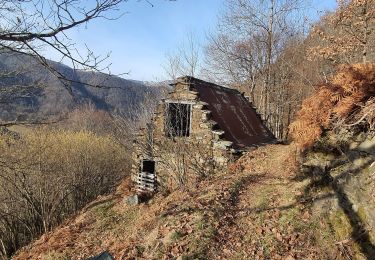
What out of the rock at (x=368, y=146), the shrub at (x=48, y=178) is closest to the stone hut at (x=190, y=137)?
the shrub at (x=48, y=178)

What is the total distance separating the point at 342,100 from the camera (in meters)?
6.90

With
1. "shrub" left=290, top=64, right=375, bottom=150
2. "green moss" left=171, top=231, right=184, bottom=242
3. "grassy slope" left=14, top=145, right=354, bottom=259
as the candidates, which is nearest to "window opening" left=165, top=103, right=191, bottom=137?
"grassy slope" left=14, top=145, right=354, bottom=259

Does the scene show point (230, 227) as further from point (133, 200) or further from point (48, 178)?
point (48, 178)

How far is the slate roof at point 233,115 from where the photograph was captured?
39.6 ft

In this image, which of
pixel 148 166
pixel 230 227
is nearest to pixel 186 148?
pixel 148 166

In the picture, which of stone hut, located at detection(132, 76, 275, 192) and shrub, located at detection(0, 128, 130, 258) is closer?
stone hut, located at detection(132, 76, 275, 192)

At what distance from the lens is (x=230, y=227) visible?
6.68 meters

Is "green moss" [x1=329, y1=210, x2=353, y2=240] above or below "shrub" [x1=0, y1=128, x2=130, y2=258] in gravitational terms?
above

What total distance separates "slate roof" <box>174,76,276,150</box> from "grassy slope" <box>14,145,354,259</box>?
1710mm

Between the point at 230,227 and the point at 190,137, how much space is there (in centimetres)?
560

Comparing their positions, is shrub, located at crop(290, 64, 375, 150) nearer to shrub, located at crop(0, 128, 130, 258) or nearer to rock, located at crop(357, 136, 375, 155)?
rock, located at crop(357, 136, 375, 155)

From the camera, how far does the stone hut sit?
11538 mm

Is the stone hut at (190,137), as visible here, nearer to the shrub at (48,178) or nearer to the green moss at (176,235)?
the shrub at (48,178)

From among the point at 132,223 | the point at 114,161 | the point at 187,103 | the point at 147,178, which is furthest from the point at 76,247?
the point at 114,161
